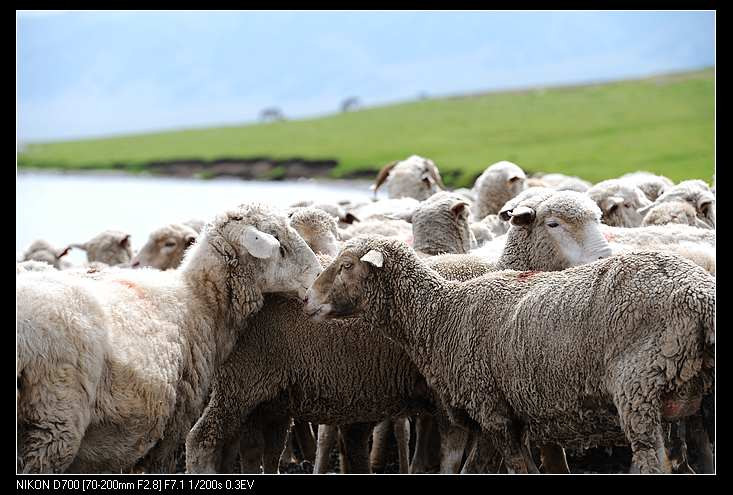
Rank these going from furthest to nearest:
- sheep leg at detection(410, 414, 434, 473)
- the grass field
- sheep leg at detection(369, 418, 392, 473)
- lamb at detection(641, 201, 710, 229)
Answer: the grass field, lamb at detection(641, 201, 710, 229), sheep leg at detection(369, 418, 392, 473), sheep leg at detection(410, 414, 434, 473)

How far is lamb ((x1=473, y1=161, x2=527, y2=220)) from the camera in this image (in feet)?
35.1

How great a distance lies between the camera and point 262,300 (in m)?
6.43

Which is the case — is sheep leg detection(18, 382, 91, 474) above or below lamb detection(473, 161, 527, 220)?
below

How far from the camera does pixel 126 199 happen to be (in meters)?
37.7

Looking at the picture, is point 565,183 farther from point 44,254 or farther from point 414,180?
point 44,254

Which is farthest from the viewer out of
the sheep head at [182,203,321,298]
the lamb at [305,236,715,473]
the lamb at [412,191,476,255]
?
the lamb at [412,191,476,255]

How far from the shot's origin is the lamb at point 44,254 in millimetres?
11156

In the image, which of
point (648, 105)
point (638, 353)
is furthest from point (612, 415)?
point (648, 105)

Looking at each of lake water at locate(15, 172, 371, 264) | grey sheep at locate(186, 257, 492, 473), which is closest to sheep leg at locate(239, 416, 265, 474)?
grey sheep at locate(186, 257, 492, 473)

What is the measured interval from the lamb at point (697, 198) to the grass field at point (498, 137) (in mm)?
12119

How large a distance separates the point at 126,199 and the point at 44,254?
2695 cm

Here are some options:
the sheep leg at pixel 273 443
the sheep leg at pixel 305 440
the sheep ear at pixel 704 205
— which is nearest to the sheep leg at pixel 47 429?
the sheep leg at pixel 273 443

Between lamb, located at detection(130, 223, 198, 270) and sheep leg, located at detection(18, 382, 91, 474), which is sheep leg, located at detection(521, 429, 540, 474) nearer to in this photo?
sheep leg, located at detection(18, 382, 91, 474)

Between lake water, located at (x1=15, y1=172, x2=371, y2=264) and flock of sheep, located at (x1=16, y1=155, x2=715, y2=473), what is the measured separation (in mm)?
4061
